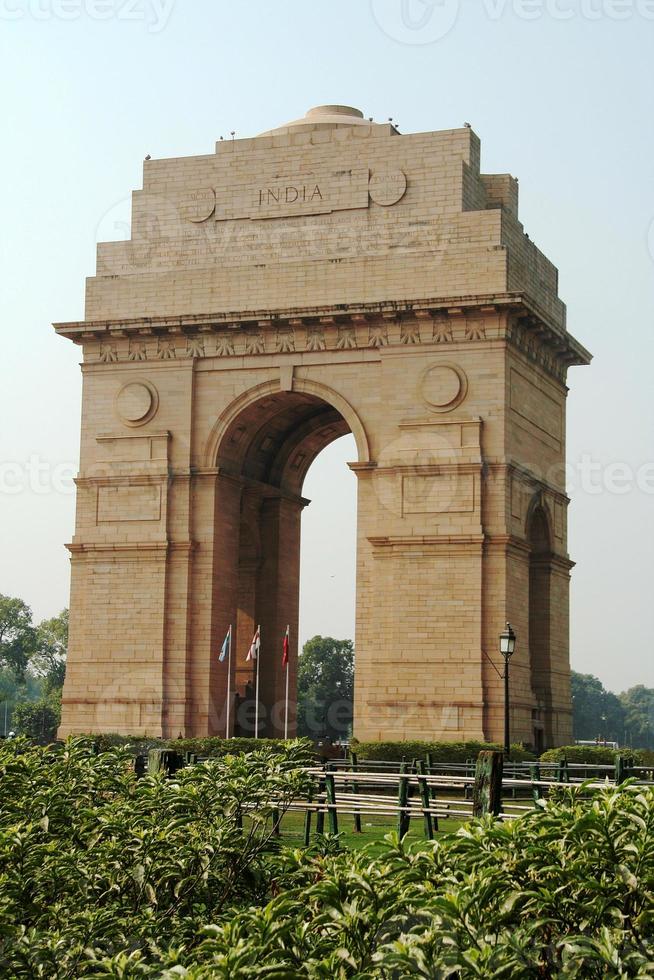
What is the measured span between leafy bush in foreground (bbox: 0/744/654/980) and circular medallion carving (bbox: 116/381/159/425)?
27.9 metres

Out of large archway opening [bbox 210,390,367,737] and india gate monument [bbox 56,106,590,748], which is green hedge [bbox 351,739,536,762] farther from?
large archway opening [bbox 210,390,367,737]

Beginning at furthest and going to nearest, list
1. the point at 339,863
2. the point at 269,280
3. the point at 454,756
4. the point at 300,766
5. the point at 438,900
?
the point at 269,280 < the point at 454,756 < the point at 300,766 < the point at 339,863 < the point at 438,900

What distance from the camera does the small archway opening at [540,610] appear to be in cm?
3888

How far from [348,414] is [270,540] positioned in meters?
7.05

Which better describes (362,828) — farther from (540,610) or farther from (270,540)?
(270,540)

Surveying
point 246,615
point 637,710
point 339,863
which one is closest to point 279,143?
point 246,615

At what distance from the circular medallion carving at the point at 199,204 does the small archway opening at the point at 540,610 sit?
37.5 ft

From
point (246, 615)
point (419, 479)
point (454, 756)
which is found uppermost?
point (419, 479)

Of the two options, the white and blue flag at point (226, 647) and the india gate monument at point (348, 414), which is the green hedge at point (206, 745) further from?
the white and blue flag at point (226, 647)

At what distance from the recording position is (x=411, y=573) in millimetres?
Result: 35469

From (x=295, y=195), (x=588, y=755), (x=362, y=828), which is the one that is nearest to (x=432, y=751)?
(x=588, y=755)

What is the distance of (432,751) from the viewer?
32.2 metres

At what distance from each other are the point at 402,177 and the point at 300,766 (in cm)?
2669

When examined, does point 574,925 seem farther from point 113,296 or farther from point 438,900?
point 113,296
